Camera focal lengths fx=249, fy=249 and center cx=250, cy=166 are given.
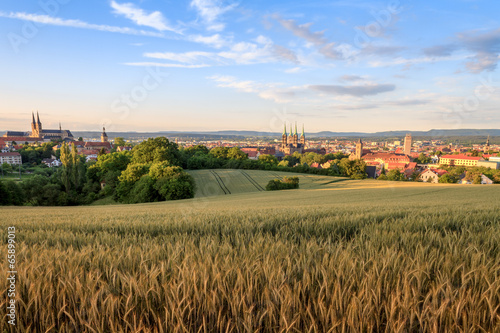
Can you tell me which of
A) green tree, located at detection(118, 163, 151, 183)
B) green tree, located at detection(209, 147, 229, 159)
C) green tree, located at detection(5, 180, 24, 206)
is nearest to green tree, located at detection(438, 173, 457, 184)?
green tree, located at detection(209, 147, 229, 159)

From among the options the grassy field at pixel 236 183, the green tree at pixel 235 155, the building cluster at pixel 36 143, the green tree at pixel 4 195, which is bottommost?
the grassy field at pixel 236 183

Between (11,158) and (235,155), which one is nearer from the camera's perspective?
(235,155)

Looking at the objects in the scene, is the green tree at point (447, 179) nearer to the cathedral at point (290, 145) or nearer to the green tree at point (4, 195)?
the green tree at point (4, 195)

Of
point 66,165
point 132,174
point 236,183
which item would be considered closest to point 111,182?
point 66,165

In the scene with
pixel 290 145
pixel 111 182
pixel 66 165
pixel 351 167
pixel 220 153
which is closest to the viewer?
pixel 66 165

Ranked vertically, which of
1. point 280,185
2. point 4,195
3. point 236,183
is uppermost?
point 4,195

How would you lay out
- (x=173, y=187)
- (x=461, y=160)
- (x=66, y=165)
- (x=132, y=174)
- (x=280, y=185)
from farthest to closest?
(x=461, y=160), (x=280, y=185), (x=66, y=165), (x=132, y=174), (x=173, y=187)

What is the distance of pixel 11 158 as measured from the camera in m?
102

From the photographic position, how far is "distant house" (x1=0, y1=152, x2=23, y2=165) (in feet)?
324

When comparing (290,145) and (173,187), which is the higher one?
(290,145)

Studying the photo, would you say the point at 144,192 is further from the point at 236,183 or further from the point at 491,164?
the point at 491,164

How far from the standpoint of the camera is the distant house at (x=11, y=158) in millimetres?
98812

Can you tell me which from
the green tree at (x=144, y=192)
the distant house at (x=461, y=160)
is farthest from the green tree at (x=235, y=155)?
the distant house at (x=461, y=160)

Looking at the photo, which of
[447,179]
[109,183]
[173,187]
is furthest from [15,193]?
[447,179]
